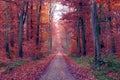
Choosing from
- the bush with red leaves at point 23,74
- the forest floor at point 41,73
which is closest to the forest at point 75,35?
the forest floor at point 41,73

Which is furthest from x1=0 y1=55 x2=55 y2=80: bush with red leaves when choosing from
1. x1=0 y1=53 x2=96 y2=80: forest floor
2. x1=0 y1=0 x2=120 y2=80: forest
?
x1=0 y1=0 x2=120 y2=80: forest

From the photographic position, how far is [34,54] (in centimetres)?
3144

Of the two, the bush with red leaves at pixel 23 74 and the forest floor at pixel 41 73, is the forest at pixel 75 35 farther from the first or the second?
the bush with red leaves at pixel 23 74

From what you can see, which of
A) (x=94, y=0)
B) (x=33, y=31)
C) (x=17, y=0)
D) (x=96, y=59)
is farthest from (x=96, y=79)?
(x=33, y=31)

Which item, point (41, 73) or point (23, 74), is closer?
point (23, 74)

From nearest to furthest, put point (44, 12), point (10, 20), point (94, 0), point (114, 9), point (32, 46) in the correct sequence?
point (94, 0) < point (114, 9) < point (32, 46) < point (10, 20) < point (44, 12)

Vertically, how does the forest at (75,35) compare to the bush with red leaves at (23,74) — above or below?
above

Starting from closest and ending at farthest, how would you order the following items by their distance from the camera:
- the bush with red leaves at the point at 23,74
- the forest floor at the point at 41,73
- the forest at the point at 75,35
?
the bush with red leaves at the point at 23,74
the forest floor at the point at 41,73
the forest at the point at 75,35

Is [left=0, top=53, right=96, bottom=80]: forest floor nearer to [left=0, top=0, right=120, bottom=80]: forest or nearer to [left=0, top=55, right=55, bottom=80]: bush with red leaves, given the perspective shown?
[left=0, top=55, right=55, bottom=80]: bush with red leaves

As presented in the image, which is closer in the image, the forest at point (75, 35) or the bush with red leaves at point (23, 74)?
the bush with red leaves at point (23, 74)

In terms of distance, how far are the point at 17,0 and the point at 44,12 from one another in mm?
15027

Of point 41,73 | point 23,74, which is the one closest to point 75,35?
point 41,73

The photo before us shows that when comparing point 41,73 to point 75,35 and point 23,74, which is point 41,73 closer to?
point 23,74

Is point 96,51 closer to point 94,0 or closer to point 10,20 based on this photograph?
point 94,0
